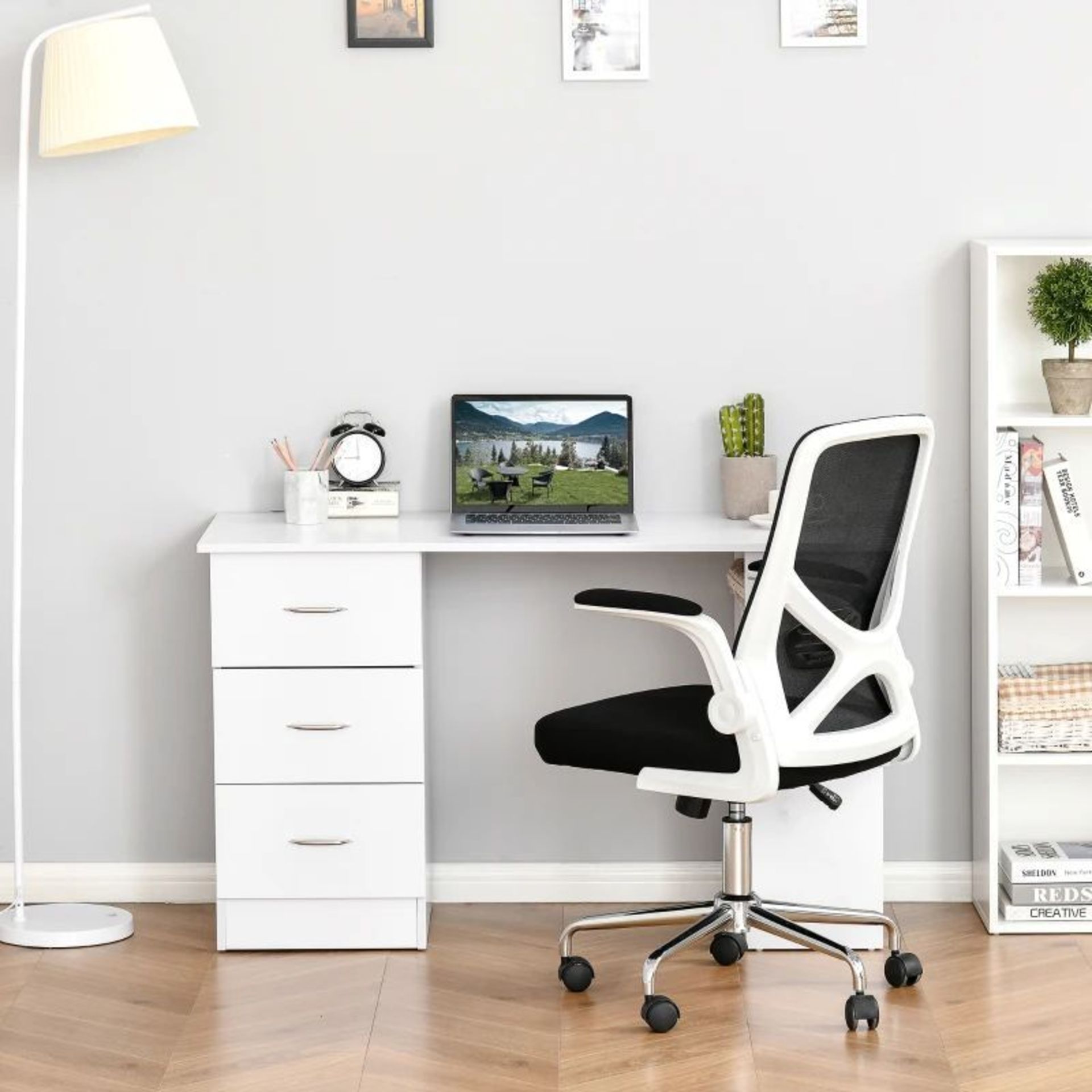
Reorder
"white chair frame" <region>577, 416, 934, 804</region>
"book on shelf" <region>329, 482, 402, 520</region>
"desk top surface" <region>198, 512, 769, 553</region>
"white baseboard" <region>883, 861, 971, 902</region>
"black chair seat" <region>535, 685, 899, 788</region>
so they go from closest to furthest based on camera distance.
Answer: "white chair frame" <region>577, 416, 934, 804</region> < "black chair seat" <region>535, 685, 899, 788</region> < "desk top surface" <region>198, 512, 769, 553</region> < "book on shelf" <region>329, 482, 402, 520</region> < "white baseboard" <region>883, 861, 971, 902</region>

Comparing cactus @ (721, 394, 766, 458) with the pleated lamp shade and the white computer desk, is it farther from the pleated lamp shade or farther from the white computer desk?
the pleated lamp shade

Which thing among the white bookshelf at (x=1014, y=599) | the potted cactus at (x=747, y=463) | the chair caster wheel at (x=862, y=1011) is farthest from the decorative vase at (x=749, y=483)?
the chair caster wheel at (x=862, y=1011)

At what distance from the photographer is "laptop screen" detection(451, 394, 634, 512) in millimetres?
3826

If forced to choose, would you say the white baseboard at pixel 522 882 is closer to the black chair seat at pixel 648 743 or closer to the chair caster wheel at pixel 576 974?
the chair caster wheel at pixel 576 974

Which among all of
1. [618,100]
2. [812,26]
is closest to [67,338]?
[618,100]

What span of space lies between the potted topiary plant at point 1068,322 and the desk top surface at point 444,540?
0.67 meters

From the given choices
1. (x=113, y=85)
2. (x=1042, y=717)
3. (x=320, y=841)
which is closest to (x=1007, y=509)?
(x=1042, y=717)

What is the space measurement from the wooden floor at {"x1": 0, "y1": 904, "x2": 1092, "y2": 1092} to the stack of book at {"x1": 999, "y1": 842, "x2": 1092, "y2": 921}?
0.17 feet

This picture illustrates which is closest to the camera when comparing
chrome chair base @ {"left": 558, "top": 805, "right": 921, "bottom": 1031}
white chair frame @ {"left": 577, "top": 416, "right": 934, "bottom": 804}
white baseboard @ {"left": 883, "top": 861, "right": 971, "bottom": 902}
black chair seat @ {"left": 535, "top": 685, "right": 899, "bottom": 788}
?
white chair frame @ {"left": 577, "top": 416, "right": 934, "bottom": 804}

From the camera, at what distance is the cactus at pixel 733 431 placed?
12.5 ft

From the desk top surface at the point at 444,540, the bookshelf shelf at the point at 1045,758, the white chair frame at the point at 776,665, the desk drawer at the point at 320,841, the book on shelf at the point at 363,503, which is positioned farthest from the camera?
the book on shelf at the point at 363,503

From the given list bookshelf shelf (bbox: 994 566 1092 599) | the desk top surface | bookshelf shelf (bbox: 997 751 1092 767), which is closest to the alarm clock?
the desk top surface

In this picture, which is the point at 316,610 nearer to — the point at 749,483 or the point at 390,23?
the point at 749,483

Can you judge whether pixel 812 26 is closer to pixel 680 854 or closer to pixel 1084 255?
pixel 1084 255
